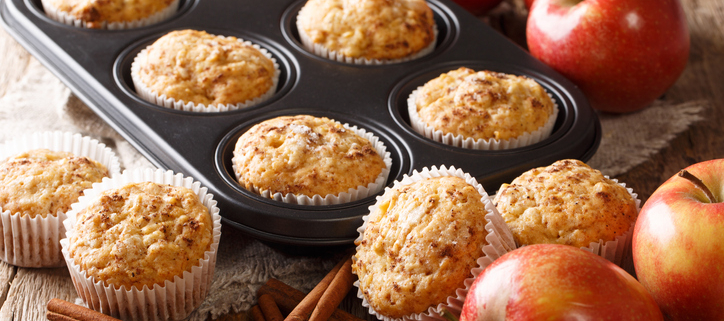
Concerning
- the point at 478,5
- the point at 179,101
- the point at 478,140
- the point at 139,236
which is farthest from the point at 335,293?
the point at 478,5

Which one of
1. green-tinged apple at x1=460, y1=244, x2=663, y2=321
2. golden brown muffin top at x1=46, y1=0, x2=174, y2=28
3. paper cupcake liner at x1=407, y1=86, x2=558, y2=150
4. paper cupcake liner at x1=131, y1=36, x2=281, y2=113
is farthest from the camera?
golden brown muffin top at x1=46, y1=0, x2=174, y2=28

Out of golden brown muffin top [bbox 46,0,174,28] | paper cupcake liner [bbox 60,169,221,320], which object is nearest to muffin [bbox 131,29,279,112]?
golden brown muffin top [bbox 46,0,174,28]

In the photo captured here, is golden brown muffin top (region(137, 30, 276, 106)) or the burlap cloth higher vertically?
golden brown muffin top (region(137, 30, 276, 106))

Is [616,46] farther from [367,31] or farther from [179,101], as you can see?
[179,101]

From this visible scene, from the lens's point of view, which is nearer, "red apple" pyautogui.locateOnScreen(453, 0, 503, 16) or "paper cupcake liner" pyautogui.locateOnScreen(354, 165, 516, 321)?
"paper cupcake liner" pyautogui.locateOnScreen(354, 165, 516, 321)

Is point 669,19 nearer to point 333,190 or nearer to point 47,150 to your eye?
point 333,190

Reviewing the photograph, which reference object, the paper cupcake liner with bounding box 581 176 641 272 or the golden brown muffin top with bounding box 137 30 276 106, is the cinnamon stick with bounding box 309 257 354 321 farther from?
the golden brown muffin top with bounding box 137 30 276 106

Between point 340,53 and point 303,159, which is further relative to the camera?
point 340,53
